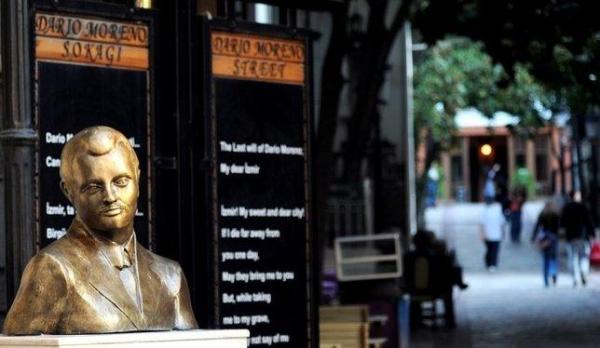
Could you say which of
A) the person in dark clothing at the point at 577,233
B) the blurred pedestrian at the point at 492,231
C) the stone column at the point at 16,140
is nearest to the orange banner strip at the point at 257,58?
the stone column at the point at 16,140

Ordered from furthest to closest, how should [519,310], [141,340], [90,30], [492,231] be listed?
[492,231], [519,310], [90,30], [141,340]

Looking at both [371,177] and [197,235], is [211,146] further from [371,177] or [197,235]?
[371,177]

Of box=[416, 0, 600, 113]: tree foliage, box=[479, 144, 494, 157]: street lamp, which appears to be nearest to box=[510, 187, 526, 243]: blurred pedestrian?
box=[416, 0, 600, 113]: tree foliage

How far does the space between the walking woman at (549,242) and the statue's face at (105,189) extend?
2521 cm

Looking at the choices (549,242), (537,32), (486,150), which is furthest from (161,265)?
(486,150)

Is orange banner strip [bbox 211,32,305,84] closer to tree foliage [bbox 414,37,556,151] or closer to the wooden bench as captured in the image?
the wooden bench

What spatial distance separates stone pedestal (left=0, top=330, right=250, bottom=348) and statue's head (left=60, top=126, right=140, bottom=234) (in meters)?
0.40

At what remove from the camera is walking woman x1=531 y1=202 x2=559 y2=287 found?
102 ft

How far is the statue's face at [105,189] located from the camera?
19.5 ft

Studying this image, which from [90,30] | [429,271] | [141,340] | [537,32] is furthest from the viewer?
[429,271]

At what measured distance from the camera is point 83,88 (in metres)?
9.06

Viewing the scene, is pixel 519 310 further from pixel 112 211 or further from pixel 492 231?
pixel 112 211

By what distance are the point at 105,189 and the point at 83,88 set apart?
3174 millimetres

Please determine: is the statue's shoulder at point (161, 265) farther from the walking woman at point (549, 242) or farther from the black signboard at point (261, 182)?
the walking woman at point (549, 242)
